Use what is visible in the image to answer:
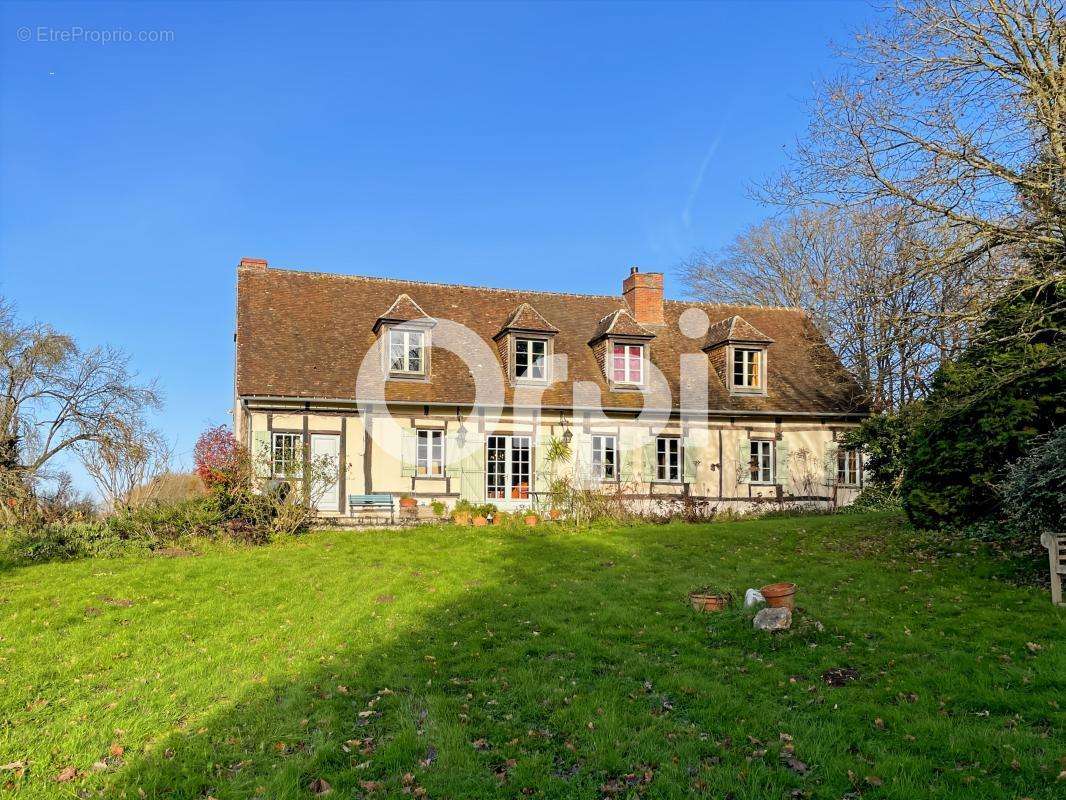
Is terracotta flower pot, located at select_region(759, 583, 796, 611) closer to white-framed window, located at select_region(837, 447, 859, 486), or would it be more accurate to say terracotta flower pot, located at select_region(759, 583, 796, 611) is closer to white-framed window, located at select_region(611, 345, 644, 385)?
white-framed window, located at select_region(611, 345, 644, 385)

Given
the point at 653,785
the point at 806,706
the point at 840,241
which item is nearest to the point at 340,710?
the point at 653,785

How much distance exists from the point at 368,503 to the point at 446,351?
15.6 feet

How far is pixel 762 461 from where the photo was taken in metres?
21.8

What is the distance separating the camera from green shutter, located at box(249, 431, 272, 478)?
55.3 feet

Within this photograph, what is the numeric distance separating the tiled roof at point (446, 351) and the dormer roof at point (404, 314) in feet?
1.04

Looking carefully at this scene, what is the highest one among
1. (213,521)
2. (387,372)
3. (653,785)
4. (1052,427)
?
(387,372)

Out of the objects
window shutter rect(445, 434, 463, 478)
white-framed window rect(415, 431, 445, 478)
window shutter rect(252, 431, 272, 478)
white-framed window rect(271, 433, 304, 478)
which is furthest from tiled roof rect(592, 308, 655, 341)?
window shutter rect(252, 431, 272, 478)

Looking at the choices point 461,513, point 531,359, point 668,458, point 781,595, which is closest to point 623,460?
point 668,458

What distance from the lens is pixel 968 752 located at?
573 centimetres

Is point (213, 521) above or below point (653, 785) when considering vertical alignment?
above

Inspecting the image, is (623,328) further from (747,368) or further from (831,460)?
(831,460)

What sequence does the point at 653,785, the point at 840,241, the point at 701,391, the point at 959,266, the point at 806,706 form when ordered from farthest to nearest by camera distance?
the point at 840,241
the point at 701,391
the point at 959,266
the point at 806,706
the point at 653,785

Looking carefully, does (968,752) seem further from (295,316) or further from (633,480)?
(295,316)

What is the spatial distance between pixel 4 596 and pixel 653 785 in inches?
396
